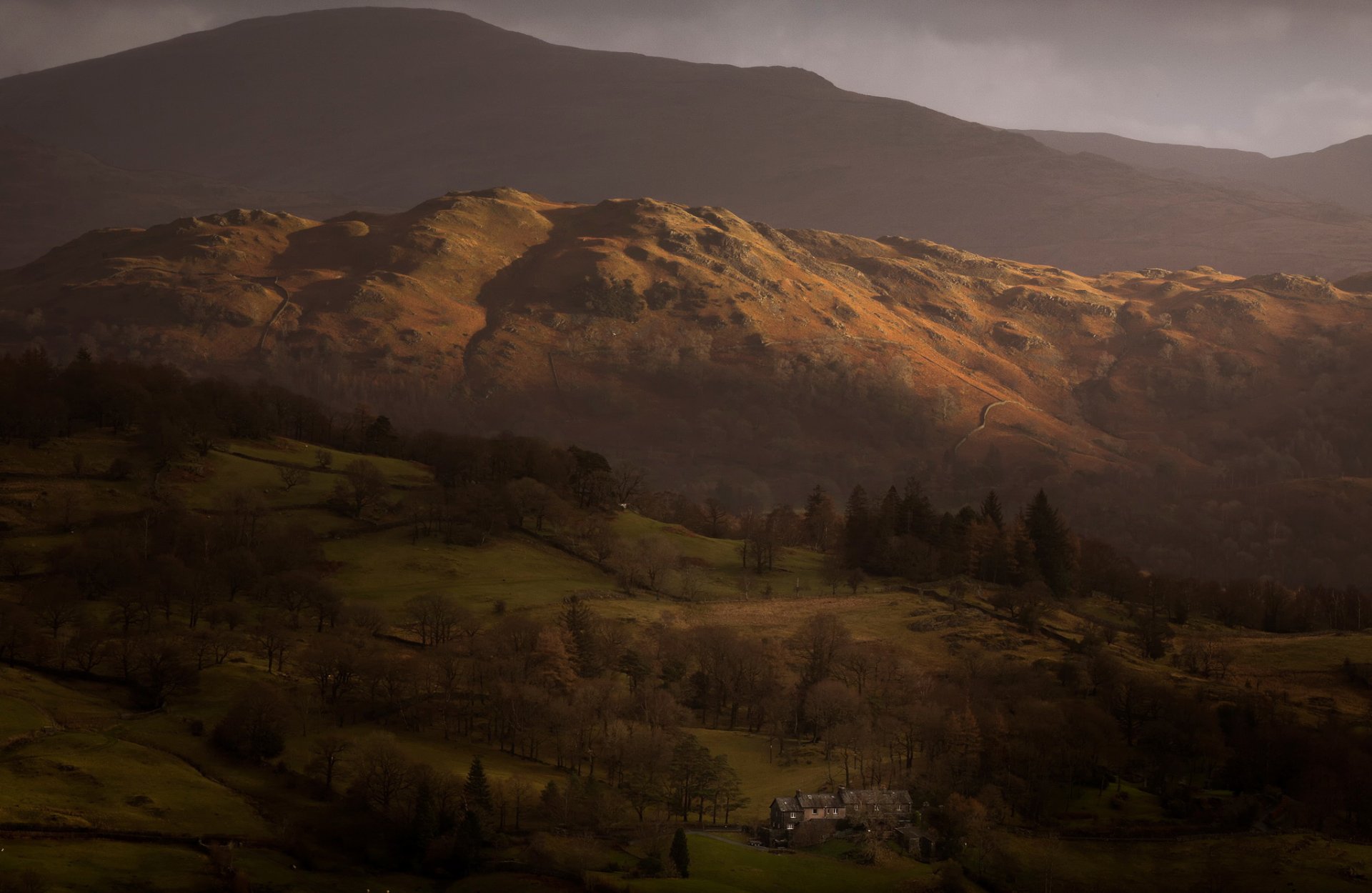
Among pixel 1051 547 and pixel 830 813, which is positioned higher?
pixel 1051 547

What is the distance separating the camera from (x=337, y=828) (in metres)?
66.6

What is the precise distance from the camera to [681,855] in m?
63.1

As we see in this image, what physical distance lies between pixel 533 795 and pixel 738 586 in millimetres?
55200

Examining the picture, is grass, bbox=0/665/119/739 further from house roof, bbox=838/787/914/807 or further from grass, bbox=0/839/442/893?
house roof, bbox=838/787/914/807

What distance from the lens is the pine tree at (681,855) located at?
62938 mm

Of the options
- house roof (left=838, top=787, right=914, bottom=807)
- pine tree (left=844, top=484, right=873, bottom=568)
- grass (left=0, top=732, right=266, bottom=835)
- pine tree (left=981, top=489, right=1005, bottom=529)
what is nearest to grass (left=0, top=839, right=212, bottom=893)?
grass (left=0, top=732, right=266, bottom=835)

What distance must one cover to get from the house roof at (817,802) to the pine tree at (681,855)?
10.4m

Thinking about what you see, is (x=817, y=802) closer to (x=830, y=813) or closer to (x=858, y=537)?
(x=830, y=813)

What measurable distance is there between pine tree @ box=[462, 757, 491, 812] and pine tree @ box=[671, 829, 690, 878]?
11.6 m

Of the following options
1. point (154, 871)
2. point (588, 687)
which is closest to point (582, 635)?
point (588, 687)

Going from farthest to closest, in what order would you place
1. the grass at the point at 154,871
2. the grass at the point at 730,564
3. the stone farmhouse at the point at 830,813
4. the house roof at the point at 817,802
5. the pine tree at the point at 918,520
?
1. the pine tree at the point at 918,520
2. the grass at the point at 730,564
3. the house roof at the point at 817,802
4. the stone farmhouse at the point at 830,813
5. the grass at the point at 154,871

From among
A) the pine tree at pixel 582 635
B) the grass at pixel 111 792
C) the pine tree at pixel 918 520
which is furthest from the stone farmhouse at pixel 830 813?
the pine tree at pixel 918 520

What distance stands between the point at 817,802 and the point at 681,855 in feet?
39.0

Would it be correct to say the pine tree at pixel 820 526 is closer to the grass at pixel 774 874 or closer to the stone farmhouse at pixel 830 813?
the stone farmhouse at pixel 830 813
